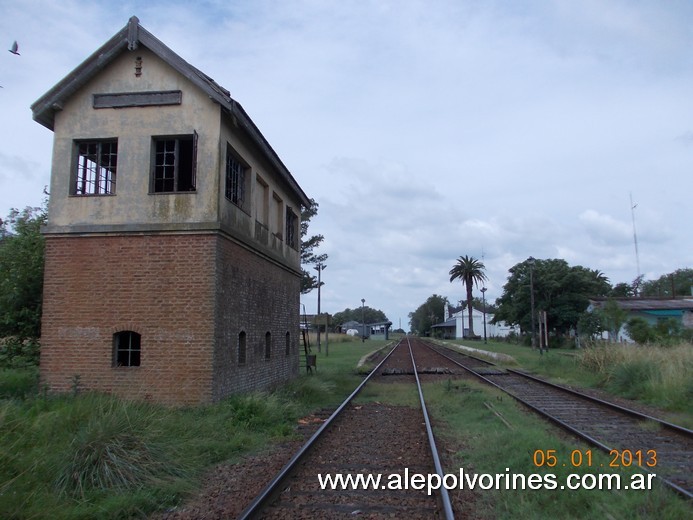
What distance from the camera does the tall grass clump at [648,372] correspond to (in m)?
12.7

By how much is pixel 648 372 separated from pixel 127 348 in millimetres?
13223

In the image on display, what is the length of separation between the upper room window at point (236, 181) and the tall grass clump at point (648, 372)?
35.2ft

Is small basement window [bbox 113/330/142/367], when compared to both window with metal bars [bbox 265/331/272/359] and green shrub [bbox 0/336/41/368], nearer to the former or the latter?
green shrub [bbox 0/336/41/368]

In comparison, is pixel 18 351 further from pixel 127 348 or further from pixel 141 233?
pixel 141 233

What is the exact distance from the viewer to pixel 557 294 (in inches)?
2126

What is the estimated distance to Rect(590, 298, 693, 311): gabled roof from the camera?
4503cm

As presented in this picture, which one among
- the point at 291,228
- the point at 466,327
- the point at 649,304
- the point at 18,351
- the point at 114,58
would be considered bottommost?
the point at 18,351

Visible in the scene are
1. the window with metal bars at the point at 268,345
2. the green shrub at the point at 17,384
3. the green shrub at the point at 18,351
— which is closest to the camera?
the green shrub at the point at 17,384

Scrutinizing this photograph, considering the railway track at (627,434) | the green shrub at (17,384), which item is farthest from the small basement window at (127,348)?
the railway track at (627,434)

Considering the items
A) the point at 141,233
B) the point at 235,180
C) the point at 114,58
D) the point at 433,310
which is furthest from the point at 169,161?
the point at 433,310

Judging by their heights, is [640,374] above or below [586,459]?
above

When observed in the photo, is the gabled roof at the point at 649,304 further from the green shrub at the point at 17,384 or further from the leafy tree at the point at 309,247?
the green shrub at the point at 17,384

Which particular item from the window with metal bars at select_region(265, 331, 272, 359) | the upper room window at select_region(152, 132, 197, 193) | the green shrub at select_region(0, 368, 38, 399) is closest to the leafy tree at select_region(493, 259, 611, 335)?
the window with metal bars at select_region(265, 331, 272, 359)

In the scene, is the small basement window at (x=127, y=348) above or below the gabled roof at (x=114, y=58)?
below
